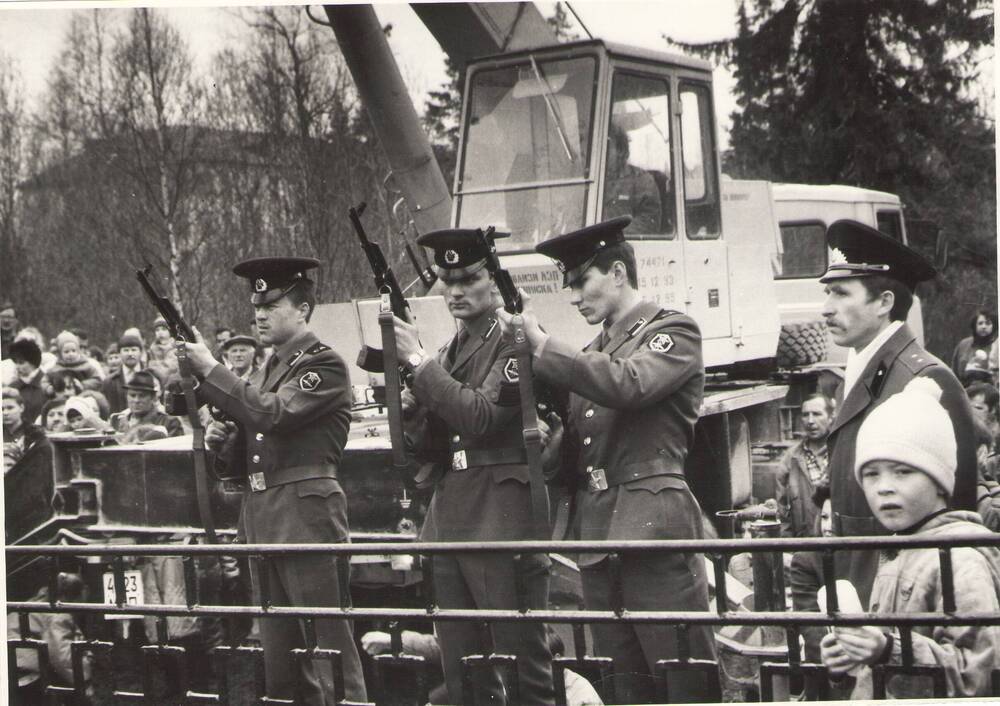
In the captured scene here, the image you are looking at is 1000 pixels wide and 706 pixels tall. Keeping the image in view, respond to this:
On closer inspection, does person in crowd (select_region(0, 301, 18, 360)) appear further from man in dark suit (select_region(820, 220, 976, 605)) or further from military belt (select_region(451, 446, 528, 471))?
man in dark suit (select_region(820, 220, 976, 605))

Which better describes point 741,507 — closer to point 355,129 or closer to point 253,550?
point 253,550

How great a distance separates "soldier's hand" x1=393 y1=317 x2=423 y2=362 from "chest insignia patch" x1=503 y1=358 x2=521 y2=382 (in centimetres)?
28

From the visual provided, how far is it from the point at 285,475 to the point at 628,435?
126cm

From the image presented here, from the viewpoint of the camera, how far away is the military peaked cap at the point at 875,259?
3029 mm

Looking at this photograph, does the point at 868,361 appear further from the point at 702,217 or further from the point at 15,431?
the point at 15,431

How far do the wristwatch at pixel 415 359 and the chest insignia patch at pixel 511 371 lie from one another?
25 cm

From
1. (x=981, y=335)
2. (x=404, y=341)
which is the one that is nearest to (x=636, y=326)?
(x=404, y=341)

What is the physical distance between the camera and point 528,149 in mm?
5535

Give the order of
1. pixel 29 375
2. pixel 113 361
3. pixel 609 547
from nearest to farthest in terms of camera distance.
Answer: pixel 609 547, pixel 29 375, pixel 113 361

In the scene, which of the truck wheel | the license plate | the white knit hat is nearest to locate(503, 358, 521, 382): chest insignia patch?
the white knit hat

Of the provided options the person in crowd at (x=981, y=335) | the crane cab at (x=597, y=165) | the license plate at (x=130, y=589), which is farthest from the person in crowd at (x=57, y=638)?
the person in crowd at (x=981, y=335)

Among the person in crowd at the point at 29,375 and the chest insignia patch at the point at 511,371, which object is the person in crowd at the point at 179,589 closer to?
the chest insignia patch at the point at 511,371

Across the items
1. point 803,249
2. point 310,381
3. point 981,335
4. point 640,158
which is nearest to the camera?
point 310,381

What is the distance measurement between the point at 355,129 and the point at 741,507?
410 centimetres
